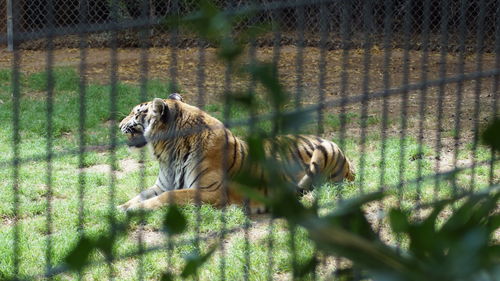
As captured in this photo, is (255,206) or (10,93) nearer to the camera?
(255,206)

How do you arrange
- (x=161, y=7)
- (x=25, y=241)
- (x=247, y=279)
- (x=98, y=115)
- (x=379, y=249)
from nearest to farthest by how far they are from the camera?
(x=379, y=249) < (x=247, y=279) < (x=25, y=241) < (x=98, y=115) < (x=161, y=7)

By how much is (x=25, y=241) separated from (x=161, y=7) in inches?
267

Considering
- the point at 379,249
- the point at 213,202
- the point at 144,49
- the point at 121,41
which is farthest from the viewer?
the point at 121,41

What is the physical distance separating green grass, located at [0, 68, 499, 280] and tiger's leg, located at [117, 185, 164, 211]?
0.10m

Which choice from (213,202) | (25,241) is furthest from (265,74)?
(213,202)

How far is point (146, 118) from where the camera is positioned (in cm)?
574

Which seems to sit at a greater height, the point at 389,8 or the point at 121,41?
the point at 389,8

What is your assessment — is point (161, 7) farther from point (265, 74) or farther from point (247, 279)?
point (265, 74)

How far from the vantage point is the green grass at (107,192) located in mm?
4133

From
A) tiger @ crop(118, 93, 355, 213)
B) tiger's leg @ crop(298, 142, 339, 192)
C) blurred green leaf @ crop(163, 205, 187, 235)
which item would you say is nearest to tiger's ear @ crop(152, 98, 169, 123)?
tiger @ crop(118, 93, 355, 213)

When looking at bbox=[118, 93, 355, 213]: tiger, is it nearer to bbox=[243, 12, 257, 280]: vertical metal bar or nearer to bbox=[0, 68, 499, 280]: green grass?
bbox=[0, 68, 499, 280]: green grass

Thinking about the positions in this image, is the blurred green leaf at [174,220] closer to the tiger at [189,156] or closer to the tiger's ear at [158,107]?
the tiger at [189,156]

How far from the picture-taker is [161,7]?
11.0 m

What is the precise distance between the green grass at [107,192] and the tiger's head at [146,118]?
0.23m
